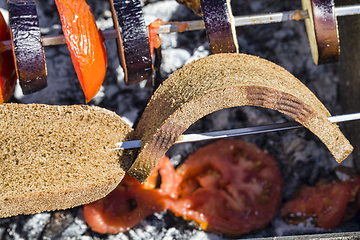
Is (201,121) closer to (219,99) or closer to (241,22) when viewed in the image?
(241,22)

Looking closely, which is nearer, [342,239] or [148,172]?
[148,172]

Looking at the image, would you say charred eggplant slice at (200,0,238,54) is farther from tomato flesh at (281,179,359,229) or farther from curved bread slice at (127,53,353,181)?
tomato flesh at (281,179,359,229)

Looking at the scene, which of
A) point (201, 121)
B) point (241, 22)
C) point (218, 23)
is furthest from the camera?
point (201, 121)

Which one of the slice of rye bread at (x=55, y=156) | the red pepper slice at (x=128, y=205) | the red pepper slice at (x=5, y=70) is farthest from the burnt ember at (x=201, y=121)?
the slice of rye bread at (x=55, y=156)

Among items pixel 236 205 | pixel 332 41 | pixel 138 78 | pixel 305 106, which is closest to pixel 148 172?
pixel 138 78

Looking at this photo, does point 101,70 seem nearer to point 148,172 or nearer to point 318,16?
point 148,172

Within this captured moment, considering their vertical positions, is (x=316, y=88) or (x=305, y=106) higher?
(x=305, y=106)

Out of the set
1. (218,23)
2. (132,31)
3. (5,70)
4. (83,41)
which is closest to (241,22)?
(218,23)
